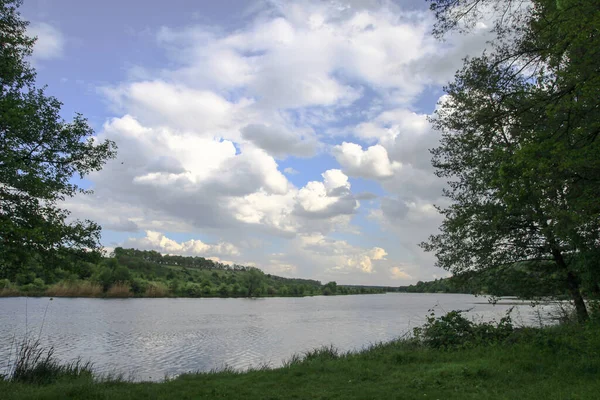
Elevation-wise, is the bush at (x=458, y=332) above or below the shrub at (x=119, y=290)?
below

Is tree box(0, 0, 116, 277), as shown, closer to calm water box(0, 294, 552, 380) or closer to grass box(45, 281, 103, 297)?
calm water box(0, 294, 552, 380)

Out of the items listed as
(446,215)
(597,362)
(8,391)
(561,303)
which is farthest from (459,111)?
(8,391)

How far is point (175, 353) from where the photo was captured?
2208cm

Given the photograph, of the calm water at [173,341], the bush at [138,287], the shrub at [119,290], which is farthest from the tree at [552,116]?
the bush at [138,287]

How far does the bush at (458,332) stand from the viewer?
1331 centimetres

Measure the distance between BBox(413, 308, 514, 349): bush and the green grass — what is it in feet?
3.47

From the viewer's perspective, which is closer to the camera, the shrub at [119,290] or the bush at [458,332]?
the bush at [458,332]

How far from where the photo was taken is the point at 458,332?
46.4ft

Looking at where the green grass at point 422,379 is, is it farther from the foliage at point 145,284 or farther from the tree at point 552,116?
the foliage at point 145,284

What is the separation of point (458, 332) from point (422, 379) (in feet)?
19.4

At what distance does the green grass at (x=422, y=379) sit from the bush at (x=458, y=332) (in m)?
1.06

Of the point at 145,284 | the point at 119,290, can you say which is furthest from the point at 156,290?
the point at 119,290

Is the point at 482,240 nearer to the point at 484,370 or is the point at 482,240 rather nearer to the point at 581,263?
the point at 581,263

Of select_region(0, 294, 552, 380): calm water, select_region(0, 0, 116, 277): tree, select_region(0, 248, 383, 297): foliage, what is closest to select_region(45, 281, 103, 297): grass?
select_region(0, 248, 383, 297): foliage
